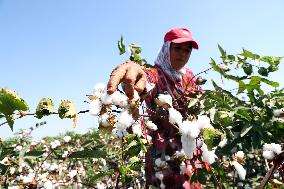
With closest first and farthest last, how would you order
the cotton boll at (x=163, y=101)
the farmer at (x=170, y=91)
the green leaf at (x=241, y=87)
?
the cotton boll at (x=163, y=101) < the green leaf at (x=241, y=87) < the farmer at (x=170, y=91)

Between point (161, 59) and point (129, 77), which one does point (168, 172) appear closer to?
point (161, 59)

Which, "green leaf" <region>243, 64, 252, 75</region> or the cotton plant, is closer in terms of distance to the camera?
the cotton plant

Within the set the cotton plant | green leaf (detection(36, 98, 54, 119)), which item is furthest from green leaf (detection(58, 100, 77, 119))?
the cotton plant

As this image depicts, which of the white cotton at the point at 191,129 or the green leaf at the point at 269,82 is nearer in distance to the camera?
the white cotton at the point at 191,129

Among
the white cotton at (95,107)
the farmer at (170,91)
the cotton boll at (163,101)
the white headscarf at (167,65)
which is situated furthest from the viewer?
the white headscarf at (167,65)

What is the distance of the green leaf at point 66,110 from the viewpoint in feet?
3.82

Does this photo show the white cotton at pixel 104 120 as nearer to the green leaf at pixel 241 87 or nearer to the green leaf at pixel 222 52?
the green leaf at pixel 241 87

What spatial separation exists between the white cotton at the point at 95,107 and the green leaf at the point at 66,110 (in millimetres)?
62

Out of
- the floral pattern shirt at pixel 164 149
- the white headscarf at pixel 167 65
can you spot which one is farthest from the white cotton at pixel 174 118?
the white headscarf at pixel 167 65

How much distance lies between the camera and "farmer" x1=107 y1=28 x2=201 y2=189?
2.06 m

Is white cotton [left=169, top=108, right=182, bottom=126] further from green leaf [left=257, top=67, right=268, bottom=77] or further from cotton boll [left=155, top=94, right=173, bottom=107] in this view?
green leaf [left=257, top=67, right=268, bottom=77]

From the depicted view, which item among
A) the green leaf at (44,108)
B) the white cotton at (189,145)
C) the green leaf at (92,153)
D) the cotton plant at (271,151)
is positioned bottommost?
the cotton plant at (271,151)

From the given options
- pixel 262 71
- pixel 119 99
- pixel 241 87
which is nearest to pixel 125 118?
pixel 119 99

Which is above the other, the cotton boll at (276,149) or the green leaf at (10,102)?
the green leaf at (10,102)
